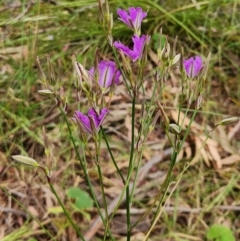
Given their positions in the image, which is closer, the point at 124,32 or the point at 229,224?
the point at 229,224

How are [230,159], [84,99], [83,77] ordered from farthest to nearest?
[84,99], [230,159], [83,77]

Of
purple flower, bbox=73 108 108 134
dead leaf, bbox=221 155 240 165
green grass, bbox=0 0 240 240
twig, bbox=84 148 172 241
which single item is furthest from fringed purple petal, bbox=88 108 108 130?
dead leaf, bbox=221 155 240 165

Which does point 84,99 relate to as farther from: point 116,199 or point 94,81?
point 94,81

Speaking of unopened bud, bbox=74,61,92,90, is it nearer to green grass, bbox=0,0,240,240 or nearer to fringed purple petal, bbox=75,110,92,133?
fringed purple petal, bbox=75,110,92,133

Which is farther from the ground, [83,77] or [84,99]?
[83,77]

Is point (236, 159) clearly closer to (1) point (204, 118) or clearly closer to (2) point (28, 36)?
(1) point (204, 118)

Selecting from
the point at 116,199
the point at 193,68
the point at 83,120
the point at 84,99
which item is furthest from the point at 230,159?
the point at 83,120

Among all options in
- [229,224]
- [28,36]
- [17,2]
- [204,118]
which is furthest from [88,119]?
[17,2]

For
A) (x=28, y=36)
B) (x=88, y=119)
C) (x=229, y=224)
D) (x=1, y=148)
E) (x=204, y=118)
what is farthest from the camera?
(x=28, y=36)
